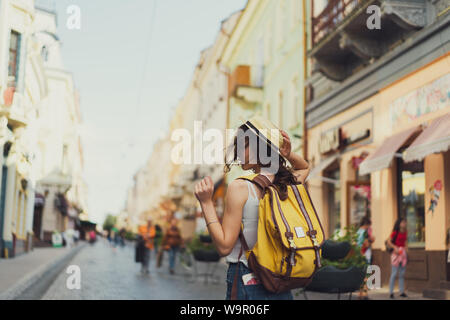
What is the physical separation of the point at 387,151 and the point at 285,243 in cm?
1097

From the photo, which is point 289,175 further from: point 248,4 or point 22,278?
point 248,4

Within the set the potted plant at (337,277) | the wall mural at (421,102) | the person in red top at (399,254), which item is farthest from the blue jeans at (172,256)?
the potted plant at (337,277)

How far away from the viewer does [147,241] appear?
18719 mm

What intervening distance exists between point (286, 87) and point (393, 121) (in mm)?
8933

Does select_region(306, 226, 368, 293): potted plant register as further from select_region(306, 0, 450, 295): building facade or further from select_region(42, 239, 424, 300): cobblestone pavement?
select_region(306, 0, 450, 295): building facade

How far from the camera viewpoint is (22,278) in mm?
13055

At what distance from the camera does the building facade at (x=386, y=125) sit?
11633 millimetres

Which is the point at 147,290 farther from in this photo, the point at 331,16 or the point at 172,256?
the point at 331,16

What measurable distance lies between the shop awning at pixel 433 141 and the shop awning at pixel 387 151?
39.7 inches

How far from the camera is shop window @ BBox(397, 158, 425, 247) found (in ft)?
41.5

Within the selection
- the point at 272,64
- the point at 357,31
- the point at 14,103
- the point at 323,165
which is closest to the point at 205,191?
the point at 357,31

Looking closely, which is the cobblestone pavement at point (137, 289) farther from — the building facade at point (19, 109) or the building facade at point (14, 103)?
the building facade at point (19, 109)

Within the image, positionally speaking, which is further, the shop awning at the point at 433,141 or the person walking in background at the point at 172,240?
the person walking in background at the point at 172,240

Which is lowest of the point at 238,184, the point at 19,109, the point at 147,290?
the point at 147,290
